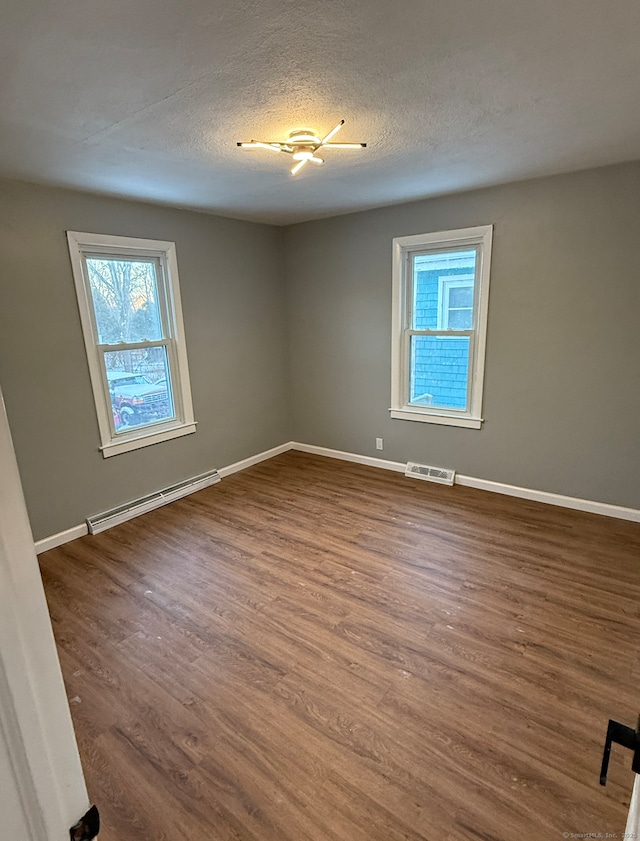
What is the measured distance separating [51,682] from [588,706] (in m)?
2.14

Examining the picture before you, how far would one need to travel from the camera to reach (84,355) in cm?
325

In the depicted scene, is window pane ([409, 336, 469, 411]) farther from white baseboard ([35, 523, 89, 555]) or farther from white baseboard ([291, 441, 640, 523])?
white baseboard ([35, 523, 89, 555])

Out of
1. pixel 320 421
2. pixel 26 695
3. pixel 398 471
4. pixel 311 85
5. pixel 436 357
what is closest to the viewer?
pixel 26 695

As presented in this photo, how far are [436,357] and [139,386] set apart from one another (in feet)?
8.82

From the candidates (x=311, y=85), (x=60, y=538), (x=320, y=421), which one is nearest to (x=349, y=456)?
(x=320, y=421)

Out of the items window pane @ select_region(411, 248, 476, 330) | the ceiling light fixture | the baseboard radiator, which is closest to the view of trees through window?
the baseboard radiator

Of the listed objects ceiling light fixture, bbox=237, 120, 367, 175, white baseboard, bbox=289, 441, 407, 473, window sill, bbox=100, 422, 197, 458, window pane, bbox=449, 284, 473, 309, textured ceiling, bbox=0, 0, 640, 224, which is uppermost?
textured ceiling, bbox=0, 0, 640, 224

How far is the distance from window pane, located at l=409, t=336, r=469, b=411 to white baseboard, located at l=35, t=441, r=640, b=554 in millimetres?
716

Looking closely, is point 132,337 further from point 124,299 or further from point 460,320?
point 460,320

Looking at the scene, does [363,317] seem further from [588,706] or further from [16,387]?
[588,706]

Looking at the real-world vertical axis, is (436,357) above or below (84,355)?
below

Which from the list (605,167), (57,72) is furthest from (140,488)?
(605,167)

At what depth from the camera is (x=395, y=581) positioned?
2.71 metres

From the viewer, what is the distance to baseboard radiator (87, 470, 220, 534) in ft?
11.3
